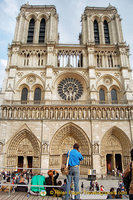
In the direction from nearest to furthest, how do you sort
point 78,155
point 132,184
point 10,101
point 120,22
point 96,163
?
1. point 132,184
2. point 78,155
3. point 96,163
4. point 10,101
5. point 120,22

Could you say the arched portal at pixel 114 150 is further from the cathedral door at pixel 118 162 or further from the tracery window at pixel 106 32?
the tracery window at pixel 106 32

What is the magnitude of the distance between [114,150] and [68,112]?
6.48m

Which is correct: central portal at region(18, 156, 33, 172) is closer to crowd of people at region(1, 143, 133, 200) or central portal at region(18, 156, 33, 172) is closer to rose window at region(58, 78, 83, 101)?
rose window at region(58, 78, 83, 101)

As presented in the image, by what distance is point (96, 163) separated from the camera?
46.8 ft

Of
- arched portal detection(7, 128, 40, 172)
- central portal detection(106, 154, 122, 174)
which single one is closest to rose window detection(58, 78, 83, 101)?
arched portal detection(7, 128, 40, 172)

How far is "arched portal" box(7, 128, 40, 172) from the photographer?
49.0 feet

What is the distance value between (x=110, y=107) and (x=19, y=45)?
14239mm

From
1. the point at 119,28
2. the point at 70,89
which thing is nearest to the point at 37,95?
the point at 70,89

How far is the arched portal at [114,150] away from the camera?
15391mm

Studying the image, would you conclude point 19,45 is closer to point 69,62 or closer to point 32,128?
point 69,62

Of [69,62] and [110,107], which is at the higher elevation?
[69,62]

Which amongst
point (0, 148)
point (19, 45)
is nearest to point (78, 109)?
point (0, 148)

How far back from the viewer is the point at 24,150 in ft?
51.0

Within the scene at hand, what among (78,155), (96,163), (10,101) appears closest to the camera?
(78,155)
